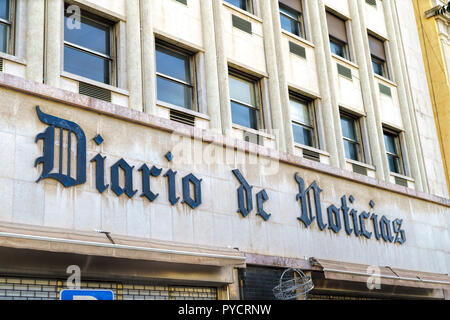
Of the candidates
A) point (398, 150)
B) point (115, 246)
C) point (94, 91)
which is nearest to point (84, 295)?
point (115, 246)

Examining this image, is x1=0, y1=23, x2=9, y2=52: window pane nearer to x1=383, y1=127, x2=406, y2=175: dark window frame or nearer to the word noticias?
the word noticias

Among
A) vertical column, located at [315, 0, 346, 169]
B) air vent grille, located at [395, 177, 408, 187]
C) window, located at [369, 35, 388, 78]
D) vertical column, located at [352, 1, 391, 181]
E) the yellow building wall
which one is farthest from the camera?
the yellow building wall

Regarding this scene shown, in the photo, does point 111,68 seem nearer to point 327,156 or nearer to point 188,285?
point 188,285

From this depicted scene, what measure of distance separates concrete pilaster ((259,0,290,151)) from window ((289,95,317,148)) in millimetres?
910

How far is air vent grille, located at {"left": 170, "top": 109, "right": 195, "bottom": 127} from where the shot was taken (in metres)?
12.7

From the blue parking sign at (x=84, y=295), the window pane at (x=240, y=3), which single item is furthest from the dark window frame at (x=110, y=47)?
the blue parking sign at (x=84, y=295)

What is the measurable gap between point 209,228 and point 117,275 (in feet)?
7.62

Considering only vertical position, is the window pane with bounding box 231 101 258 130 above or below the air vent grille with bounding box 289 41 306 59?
below

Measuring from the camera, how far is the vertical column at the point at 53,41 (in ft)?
35.5

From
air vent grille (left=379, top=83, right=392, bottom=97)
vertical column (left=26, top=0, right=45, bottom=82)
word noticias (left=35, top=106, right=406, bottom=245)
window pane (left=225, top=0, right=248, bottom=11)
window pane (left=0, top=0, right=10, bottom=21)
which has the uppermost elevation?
window pane (left=225, top=0, right=248, bottom=11)

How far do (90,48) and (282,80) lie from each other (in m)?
5.19

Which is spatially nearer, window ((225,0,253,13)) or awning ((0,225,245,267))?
awning ((0,225,245,267))

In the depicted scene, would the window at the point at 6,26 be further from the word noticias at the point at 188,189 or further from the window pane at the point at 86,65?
the word noticias at the point at 188,189

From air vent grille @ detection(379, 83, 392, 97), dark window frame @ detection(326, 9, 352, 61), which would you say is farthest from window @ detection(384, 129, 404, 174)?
dark window frame @ detection(326, 9, 352, 61)
